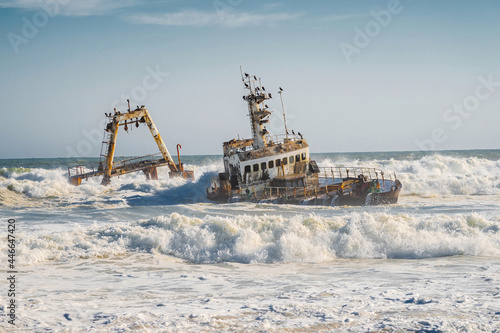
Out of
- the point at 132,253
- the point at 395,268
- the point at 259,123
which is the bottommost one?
the point at 395,268

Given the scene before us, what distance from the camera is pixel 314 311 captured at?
772 cm

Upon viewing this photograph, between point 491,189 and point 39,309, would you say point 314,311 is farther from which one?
point 491,189

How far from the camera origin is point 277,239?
14.0 meters

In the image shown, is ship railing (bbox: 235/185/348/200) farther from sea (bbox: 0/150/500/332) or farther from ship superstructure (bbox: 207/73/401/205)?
sea (bbox: 0/150/500/332)

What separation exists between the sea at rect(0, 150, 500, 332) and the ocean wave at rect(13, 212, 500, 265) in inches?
1.5

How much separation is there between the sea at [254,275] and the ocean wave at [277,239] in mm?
37

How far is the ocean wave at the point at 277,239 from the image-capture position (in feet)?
41.9

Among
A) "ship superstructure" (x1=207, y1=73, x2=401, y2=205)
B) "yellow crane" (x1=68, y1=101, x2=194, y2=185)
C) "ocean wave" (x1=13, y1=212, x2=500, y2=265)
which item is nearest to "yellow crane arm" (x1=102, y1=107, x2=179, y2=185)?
"yellow crane" (x1=68, y1=101, x2=194, y2=185)

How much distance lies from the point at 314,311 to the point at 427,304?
2048 millimetres

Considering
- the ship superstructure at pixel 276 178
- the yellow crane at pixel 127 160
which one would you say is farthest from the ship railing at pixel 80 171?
the ship superstructure at pixel 276 178

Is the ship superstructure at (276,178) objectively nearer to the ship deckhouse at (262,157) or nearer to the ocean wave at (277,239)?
the ship deckhouse at (262,157)

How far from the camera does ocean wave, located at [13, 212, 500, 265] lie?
12758mm

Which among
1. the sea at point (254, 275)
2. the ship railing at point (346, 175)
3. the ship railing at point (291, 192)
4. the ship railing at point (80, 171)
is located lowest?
the sea at point (254, 275)

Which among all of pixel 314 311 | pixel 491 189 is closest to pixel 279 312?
pixel 314 311
